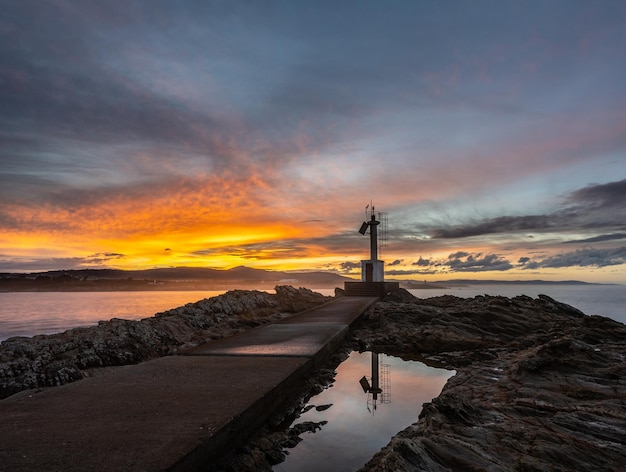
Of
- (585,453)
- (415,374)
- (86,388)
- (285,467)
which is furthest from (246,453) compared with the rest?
(415,374)

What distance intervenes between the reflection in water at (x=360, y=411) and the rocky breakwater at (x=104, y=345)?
412 centimetres

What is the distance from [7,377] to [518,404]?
790 cm

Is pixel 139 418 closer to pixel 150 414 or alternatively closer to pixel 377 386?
pixel 150 414

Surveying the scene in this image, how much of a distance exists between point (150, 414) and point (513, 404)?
4.84 meters

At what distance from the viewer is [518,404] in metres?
5.66

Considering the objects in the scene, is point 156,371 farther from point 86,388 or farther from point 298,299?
point 298,299

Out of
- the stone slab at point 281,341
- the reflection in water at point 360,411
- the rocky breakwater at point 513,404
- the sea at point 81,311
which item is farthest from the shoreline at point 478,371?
the sea at point 81,311

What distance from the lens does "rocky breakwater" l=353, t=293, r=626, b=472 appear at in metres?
3.88

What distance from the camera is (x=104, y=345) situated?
8031mm

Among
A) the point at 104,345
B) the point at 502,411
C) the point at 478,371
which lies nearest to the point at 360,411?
the point at 502,411

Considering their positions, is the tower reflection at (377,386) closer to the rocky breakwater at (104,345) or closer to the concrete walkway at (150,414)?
the concrete walkway at (150,414)

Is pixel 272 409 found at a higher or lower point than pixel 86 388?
lower

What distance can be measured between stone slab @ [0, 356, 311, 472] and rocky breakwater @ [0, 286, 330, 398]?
1598 millimetres

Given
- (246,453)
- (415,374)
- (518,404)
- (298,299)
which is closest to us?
(246,453)
